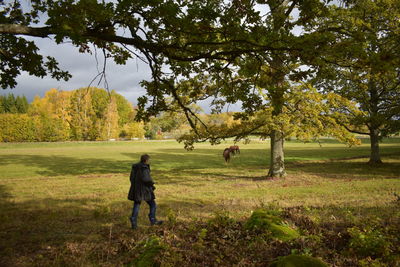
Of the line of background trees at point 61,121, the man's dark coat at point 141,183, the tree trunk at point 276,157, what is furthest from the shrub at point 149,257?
the line of background trees at point 61,121

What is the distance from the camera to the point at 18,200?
11.6m

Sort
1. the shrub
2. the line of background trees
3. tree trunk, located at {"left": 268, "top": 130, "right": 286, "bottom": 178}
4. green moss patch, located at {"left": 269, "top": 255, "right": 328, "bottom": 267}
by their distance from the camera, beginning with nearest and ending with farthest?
green moss patch, located at {"left": 269, "top": 255, "right": 328, "bottom": 267}
the shrub
tree trunk, located at {"left": 268, "top": 130, "right": 286, "bottom": 178}
the line of background trees

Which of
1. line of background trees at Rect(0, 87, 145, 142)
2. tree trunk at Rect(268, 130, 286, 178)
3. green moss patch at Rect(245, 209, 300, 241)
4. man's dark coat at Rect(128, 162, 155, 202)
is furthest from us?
line of background trees at Rect(0, 87, 145, 142)

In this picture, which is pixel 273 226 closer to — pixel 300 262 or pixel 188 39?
pixel 300 262

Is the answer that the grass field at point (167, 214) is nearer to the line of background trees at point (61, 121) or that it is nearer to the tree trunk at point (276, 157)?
the tree trunk at point (276, 157)

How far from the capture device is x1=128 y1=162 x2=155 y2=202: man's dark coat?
6930 mm

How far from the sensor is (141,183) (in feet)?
23.0

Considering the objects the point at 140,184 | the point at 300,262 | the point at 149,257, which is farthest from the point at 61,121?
the point at 300,262

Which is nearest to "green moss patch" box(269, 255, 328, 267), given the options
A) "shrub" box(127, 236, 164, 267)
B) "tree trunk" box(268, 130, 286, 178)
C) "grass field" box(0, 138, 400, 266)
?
"grass field" box(0, 138, 400, 266)

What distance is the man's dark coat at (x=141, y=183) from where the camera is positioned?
693 cm

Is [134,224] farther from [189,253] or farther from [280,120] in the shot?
[280,120]

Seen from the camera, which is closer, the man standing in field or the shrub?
the shrub

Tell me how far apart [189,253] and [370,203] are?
23.0 feet

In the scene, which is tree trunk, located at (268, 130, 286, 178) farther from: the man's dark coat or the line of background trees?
the line of background trees
